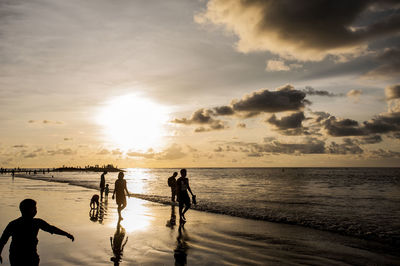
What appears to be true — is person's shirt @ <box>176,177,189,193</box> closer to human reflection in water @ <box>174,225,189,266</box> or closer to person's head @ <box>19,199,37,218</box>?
human reflection in water @ <box>174,225,189,266</box>

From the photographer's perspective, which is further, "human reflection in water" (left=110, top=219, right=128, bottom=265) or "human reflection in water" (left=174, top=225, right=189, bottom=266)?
"human reflection in water" (left=110, top=219, right=128, bottom=265)

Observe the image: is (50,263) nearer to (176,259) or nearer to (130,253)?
(130,253)

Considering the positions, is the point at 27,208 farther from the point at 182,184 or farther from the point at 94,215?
the point at 94,215

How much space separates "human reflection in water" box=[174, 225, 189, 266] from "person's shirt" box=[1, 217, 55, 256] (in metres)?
3.82

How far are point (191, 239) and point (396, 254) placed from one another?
6.86m

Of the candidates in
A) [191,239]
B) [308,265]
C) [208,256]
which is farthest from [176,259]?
[308,265]

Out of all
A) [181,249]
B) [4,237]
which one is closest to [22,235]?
[4,237]

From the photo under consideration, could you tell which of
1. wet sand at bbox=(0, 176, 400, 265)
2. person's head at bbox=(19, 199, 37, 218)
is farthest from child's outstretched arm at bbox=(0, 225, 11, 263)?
wet sand at bbox=(0, 176, 400, 265)

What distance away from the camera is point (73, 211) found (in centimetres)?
1661

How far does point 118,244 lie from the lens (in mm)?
9406

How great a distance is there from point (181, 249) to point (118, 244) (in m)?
2.12

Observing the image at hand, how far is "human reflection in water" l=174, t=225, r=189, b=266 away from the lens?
7711 mm

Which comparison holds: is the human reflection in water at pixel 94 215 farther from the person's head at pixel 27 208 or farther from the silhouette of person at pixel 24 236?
the person's head at pixel 27 208

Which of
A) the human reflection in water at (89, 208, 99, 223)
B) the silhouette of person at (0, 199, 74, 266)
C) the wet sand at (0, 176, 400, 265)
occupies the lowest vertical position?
the human reflection in water at (89, 208, 99, 223)
